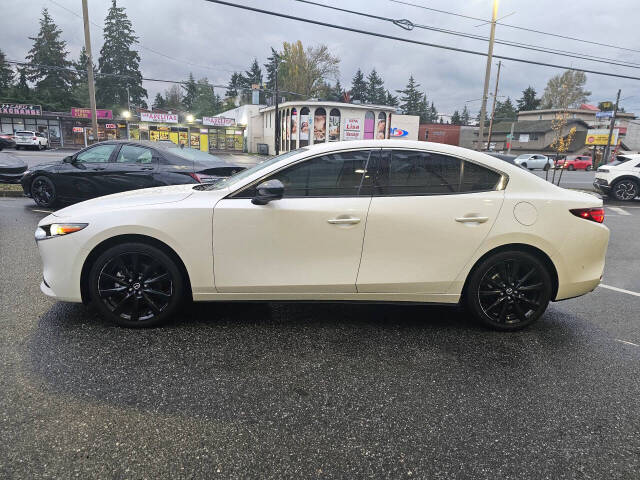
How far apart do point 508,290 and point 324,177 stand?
1.78 meters

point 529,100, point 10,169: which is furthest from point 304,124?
point 529,100

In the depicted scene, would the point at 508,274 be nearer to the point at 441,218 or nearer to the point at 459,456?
the point at 441,218

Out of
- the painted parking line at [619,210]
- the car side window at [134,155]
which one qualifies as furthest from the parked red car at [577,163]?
the car side window at [134,155]

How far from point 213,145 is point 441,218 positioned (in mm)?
46343

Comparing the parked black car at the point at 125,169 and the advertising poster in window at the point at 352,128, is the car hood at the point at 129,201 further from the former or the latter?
the advertising poster in window at the point at 352,128

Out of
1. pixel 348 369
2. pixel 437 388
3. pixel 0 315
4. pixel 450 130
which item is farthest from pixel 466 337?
pixel 450 130

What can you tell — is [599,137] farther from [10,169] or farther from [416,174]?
[416,174]

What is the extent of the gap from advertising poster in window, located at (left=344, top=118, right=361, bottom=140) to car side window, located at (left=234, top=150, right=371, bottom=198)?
3807cm

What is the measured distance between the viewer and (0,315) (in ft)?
11.4

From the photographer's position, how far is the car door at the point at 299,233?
10.5 ft

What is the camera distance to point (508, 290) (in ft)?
11.3

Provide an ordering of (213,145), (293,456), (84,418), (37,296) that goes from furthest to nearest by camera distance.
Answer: (213,145) → (37,296) → (84,418) → (293,456)

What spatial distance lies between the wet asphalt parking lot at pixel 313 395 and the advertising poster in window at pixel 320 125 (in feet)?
122

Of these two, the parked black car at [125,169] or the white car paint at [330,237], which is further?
the parked black car at [125,169]
